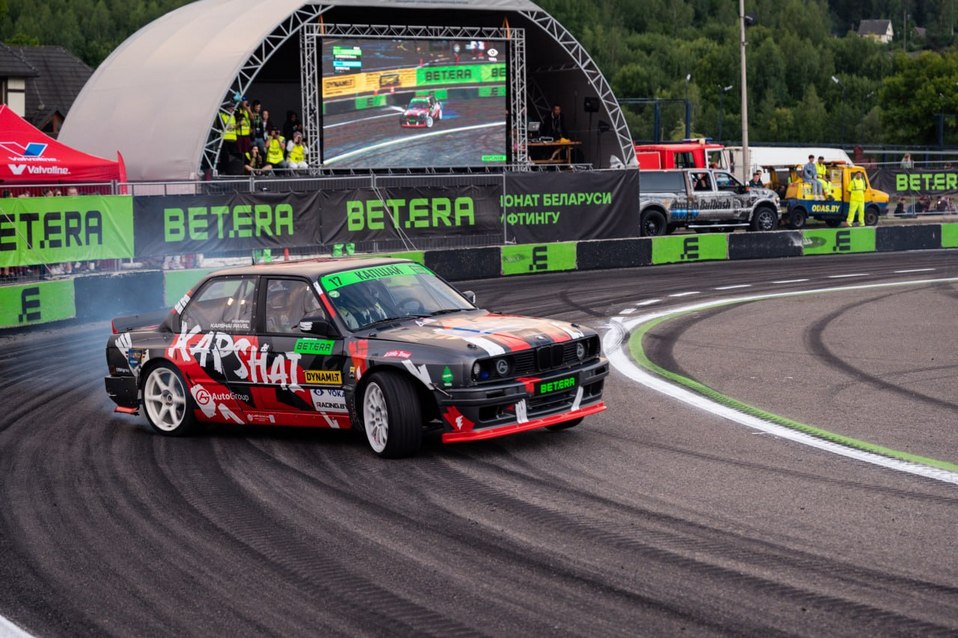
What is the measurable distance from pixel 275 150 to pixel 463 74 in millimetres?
6792

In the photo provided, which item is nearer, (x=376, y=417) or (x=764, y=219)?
(x=376, y=417)

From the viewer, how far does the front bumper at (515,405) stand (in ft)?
27.9

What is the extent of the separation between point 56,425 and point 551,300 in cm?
1089

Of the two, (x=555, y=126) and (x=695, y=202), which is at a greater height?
(x=555, y=126)

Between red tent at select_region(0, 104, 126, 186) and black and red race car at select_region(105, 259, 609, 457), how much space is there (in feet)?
45.8

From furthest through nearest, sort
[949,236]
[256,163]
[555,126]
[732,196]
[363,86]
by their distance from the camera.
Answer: [555,126] < [732,196] < [363,86] < [949,236] < [256,163]

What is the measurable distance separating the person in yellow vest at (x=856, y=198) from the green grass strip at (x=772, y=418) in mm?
22982

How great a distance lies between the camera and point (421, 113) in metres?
34.0

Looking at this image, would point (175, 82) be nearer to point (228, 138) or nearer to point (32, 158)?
point (228, 138)

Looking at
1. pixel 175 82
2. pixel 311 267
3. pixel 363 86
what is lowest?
pixel 311 267

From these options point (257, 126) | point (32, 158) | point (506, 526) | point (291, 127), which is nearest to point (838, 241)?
point (291, 127)

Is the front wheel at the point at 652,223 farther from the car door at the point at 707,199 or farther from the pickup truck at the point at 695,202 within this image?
the car door at the point at 707,199

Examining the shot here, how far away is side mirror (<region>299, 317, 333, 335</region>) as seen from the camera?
9.19 m

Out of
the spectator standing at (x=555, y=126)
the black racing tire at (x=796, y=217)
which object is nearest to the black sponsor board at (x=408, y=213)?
the spectator standing at (x=555, y=126)
